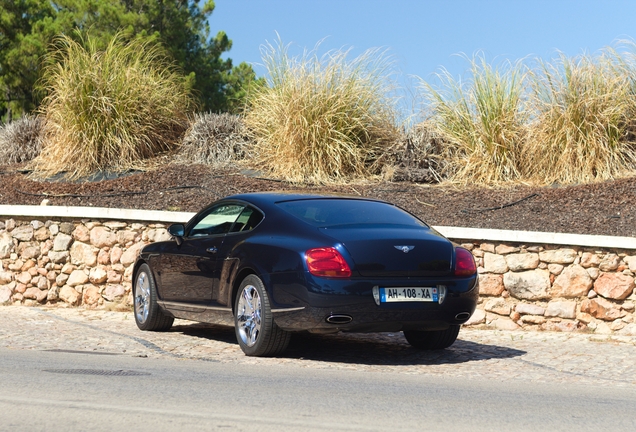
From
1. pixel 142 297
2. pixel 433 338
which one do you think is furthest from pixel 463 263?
pixel 142 297

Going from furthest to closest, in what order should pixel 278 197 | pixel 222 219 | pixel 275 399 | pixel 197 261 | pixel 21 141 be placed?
pixel 21 141 < pixel 222 219 < pixel 197 261 < pixel 278 197 < pixel 275 399

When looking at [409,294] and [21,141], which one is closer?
[409,294]

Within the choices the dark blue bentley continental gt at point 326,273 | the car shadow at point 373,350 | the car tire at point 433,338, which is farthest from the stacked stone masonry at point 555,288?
the dark blue bentley continental gt at point 326,273

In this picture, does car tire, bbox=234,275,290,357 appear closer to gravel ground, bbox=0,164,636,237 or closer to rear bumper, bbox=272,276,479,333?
rear bumper, bbox=272,276,479,333

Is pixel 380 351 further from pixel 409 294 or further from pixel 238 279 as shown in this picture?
pixel 238 279

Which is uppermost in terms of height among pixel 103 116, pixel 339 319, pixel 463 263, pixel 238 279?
pixel 103 116

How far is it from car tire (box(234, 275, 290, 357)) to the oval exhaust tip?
1.82ft

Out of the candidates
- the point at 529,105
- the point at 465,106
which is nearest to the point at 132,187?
the point at 465,106

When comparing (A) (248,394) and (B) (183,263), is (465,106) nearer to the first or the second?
(B) (183,263)

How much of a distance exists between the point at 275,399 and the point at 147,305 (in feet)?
14.3

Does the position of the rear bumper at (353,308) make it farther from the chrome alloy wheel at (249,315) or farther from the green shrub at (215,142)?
the green shrub at (215,142)

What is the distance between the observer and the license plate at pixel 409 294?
7.84m

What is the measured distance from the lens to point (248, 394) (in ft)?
20.8

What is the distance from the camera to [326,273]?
7.70 m
